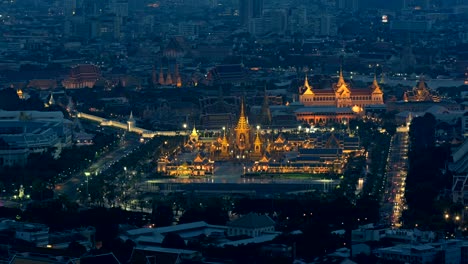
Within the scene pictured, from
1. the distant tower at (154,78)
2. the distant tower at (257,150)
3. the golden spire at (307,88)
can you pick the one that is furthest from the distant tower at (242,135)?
the distant tower at (154,78)

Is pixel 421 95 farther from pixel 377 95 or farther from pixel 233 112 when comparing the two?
pixel 233 112

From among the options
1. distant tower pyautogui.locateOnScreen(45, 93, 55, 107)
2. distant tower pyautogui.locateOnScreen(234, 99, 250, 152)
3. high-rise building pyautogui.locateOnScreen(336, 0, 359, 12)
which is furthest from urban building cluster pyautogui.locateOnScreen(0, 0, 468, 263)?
high-rise building pyautogui.locateOnScreen(336, 0, 359, 12)

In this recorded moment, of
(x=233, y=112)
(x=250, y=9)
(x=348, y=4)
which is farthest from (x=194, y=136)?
(x=348, y=4)

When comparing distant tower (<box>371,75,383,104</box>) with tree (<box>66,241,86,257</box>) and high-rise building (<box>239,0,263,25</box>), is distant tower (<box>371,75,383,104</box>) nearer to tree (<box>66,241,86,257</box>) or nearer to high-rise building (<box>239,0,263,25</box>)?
tree (<box>66,241,86,257</box>)

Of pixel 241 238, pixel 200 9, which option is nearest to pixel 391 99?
pixel 241 238

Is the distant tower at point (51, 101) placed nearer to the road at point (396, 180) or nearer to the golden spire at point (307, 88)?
the golden spire at point (307, 88)
